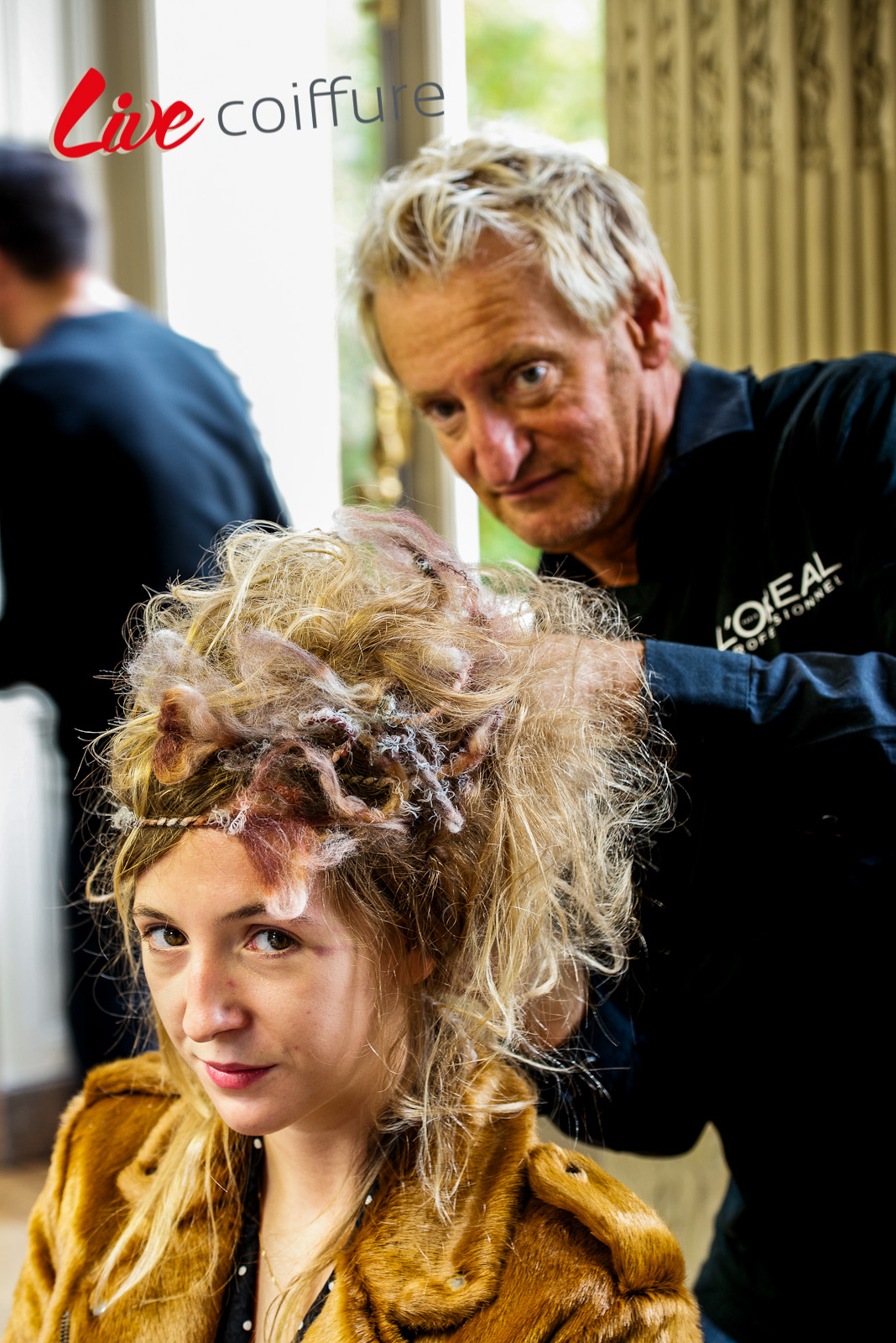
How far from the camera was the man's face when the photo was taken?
1299 millimetres

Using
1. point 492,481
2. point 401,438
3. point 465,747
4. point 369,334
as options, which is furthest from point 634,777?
point 401,438

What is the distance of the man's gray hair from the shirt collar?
99 millimetres

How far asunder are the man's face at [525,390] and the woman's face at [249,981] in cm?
61

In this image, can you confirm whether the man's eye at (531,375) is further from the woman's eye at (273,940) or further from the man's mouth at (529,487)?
the woman's eye at (273,940)

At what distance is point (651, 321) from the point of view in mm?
1415

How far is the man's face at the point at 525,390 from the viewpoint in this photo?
51.1 inches

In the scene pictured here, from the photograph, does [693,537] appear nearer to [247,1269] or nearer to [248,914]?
[248,914]

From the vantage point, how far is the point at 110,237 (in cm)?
269

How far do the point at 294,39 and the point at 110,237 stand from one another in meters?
1.36

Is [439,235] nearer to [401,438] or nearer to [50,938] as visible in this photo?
[401,438]

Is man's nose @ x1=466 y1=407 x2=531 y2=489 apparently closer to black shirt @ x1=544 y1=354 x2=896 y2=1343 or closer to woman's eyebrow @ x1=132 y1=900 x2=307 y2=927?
black shirt @ x1=544 y1=354 x2=896 y2=1343

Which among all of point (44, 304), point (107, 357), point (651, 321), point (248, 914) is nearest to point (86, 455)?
point (107, 357)

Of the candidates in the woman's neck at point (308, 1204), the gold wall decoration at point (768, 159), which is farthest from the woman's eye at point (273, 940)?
the gold wall decoration at point (768, 159)

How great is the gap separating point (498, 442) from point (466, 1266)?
32.0 inches
